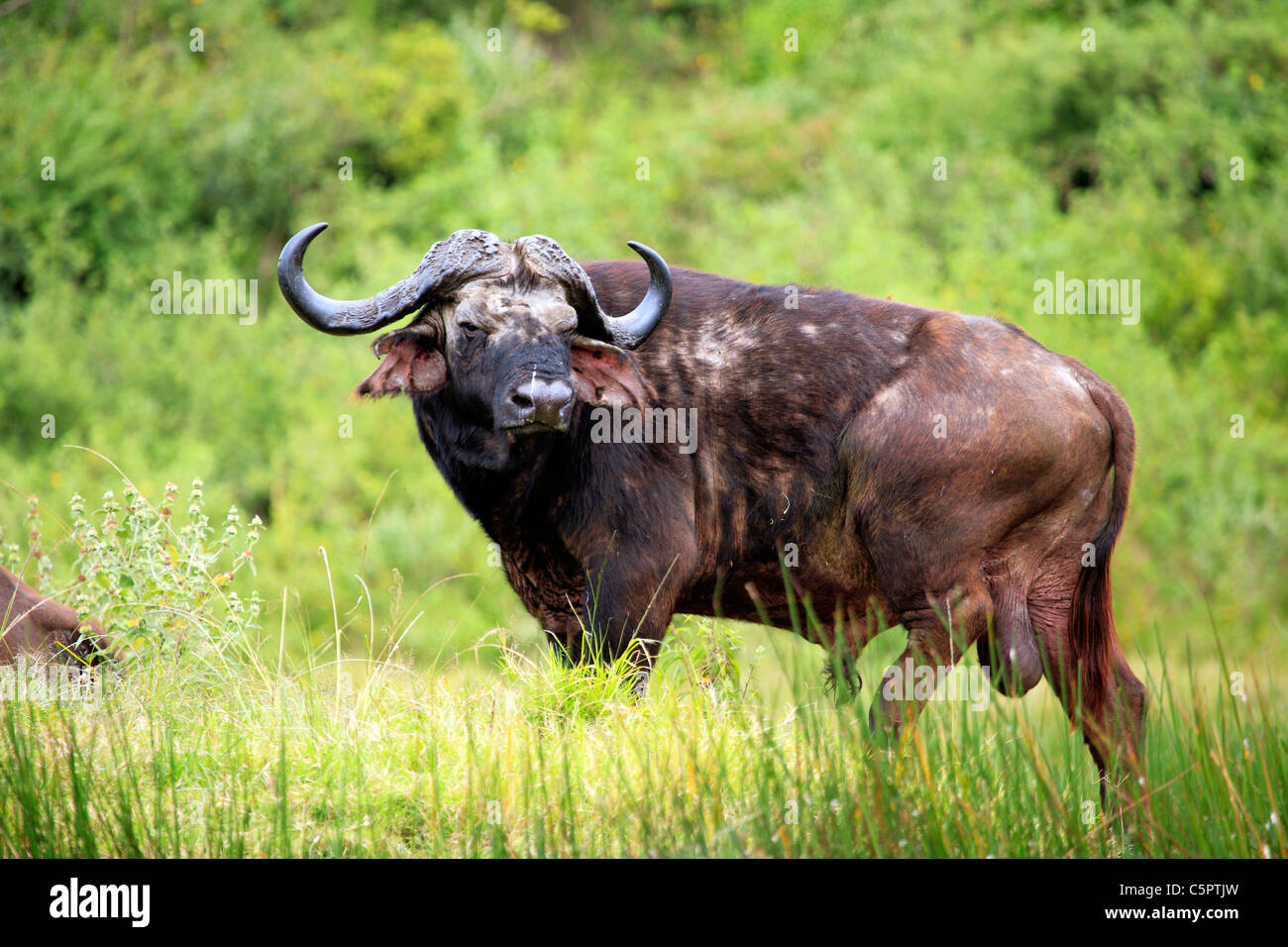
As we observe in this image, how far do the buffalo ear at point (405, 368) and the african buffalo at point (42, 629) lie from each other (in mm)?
1625

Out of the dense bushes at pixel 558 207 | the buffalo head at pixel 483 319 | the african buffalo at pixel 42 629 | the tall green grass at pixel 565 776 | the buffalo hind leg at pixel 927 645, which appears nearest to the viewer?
the tall green grass at pixel 565 776

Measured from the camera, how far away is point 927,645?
5746 mm

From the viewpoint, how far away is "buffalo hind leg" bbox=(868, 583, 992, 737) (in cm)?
563

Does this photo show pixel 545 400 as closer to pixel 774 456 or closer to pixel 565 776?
pixel 774 456

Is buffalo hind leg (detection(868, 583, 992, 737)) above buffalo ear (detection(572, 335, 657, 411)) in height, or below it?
below

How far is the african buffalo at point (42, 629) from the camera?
606 centimetres

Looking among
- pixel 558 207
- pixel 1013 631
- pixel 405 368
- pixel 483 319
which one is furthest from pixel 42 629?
pixel 558 207

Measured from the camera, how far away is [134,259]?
2072cm

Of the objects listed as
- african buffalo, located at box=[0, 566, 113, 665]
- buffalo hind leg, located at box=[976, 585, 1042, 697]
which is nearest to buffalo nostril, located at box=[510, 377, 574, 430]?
buffalo hind leg, located at box=[976, 585, 1042, 697]

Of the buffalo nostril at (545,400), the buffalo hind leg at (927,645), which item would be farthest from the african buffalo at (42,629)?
the buffalo hind leg at (927,645)

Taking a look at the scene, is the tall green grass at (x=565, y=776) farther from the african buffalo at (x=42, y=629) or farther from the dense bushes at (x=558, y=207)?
the dense bushes at (x=558, y=207)

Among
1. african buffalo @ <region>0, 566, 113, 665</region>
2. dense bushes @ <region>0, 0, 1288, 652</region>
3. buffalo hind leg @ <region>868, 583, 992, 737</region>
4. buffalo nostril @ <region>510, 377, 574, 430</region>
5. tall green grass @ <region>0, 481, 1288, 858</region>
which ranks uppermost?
dense bushes @ <region>0, 0, 1288, 652</region>

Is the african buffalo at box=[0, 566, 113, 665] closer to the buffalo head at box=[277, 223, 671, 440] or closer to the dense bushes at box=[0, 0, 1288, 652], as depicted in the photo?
the buffalo head at box=[277, 223, 671, 440]

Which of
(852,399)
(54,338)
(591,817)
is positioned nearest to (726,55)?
(54,338)
